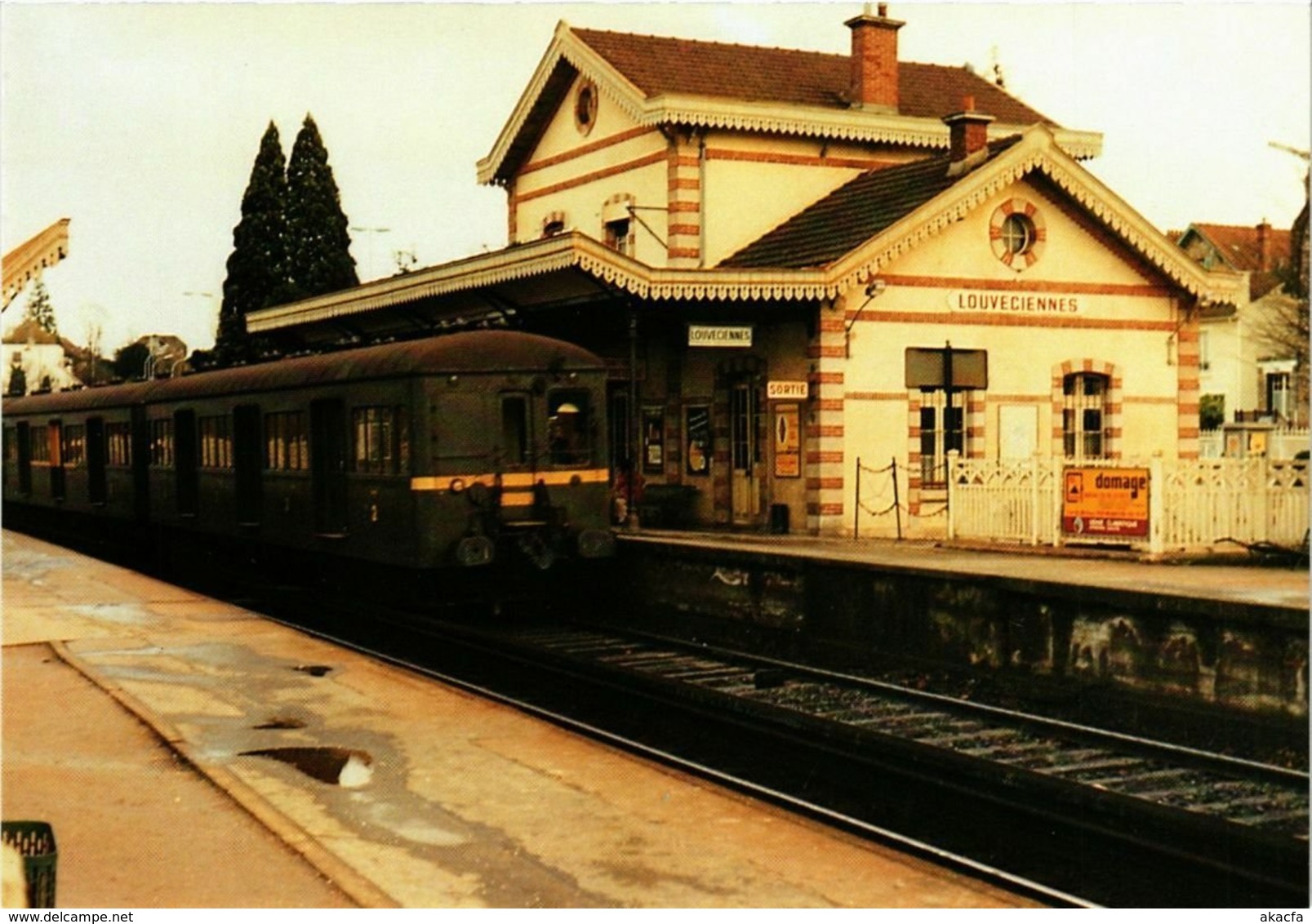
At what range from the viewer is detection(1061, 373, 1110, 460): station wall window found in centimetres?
2412

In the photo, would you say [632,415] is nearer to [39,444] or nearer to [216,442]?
[216,442]

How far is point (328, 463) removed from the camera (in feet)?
56.8

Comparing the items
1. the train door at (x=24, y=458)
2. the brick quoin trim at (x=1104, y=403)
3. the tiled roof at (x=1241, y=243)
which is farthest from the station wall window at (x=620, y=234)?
the tiled roof at (x=1241, y=243)

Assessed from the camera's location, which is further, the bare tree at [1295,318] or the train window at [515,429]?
the bare tree at [1295,318]

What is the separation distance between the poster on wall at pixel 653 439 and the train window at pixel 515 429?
9148 mm

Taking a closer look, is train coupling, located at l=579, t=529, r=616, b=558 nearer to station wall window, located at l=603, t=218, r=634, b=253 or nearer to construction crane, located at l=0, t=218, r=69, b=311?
construction crane, located at l=0, t=218, r=69, b=311

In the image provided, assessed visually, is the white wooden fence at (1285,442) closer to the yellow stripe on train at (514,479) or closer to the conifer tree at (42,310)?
the yellow stripe on train at (514,479)

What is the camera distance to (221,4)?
33.4 ft

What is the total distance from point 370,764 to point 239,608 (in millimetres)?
8502

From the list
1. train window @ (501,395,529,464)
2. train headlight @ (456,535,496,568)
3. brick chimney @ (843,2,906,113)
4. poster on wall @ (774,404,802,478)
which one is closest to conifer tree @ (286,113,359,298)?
brick chimney @ (843,2,906,113)

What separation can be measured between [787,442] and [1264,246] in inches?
1049

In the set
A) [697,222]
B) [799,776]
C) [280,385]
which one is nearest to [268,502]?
[280,385]

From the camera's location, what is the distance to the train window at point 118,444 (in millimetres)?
25391

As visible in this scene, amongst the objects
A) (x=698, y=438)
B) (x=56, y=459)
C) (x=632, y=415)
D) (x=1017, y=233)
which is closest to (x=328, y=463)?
(x=632, y=415)
